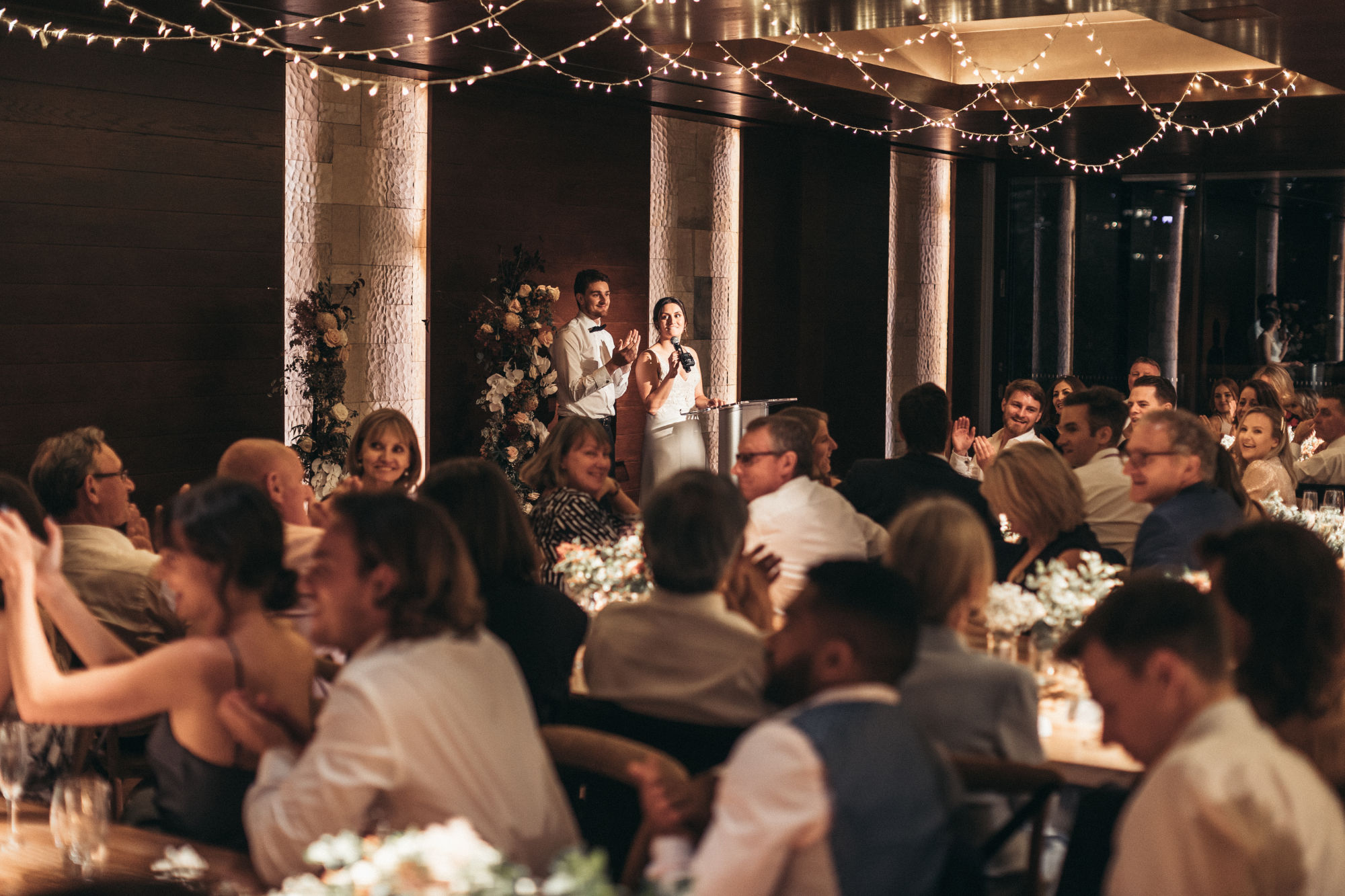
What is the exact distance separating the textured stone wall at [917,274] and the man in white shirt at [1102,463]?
6.46 m

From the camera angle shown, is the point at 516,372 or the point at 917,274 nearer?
the point at 516,372

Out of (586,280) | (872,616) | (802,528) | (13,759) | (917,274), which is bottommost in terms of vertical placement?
(13,759)

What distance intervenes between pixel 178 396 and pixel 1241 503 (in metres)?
5.02

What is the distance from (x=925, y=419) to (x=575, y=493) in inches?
60.2

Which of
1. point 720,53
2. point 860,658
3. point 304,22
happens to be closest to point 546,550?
point 860,658

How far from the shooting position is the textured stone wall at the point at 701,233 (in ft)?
34.6

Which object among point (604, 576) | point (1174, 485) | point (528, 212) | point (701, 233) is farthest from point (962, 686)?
point (701, 233)

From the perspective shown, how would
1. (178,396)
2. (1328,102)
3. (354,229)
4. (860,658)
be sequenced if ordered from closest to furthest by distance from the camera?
(860,658)
(178,396)
(354,229)
(1328,102)

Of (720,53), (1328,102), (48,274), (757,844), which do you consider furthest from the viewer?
(1328,102)

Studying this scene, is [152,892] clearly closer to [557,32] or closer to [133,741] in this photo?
[133,741]

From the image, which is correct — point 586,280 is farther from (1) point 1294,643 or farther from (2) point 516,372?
(1) point 1294,643

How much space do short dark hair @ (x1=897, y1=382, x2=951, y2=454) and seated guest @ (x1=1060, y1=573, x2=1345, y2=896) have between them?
11.7 feet

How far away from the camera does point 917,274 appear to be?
13500mm

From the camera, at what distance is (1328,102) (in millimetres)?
10062
